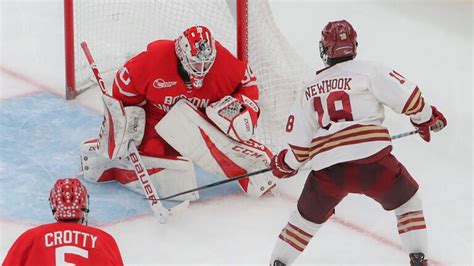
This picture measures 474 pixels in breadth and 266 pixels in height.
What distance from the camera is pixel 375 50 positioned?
6.16m

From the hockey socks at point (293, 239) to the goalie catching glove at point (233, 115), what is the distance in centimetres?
67

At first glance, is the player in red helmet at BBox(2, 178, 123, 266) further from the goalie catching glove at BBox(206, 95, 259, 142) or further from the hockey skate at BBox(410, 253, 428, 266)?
the goalie catching glove at BBox(206, 95, 259, 142)

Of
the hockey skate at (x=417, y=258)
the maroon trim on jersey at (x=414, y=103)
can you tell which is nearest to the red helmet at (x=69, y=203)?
the maroon trim on jersey at (x=414, y=103)

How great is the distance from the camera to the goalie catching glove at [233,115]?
4.68 meters

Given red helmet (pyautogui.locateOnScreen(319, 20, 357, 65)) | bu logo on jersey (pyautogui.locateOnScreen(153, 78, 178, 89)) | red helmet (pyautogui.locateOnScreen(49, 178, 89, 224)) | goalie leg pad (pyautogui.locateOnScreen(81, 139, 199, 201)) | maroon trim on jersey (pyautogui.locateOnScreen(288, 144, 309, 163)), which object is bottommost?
goalie leg pad (pyautogui.locateOnScreen(81, 139, 199, 201))

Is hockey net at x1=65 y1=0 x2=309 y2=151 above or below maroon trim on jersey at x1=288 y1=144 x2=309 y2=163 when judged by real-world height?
below

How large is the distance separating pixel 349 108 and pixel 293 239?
446 mm

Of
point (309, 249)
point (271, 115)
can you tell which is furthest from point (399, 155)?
point (309, 249)

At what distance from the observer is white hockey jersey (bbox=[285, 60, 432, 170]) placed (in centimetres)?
392

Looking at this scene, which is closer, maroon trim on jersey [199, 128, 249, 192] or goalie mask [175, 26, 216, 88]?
goalie mask [175, 26, 216, 88]

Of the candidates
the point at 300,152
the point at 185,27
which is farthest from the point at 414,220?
the point at 185,27

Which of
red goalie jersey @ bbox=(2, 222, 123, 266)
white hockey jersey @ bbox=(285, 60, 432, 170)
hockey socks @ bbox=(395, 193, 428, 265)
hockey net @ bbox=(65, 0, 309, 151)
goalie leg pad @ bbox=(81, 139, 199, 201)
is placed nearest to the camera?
red goalie jersey @ bbox=(2, 222, 123, 266)

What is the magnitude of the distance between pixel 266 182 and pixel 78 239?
1579 millimetres

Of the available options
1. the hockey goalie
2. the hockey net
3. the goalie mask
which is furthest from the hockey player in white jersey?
the hockey net
